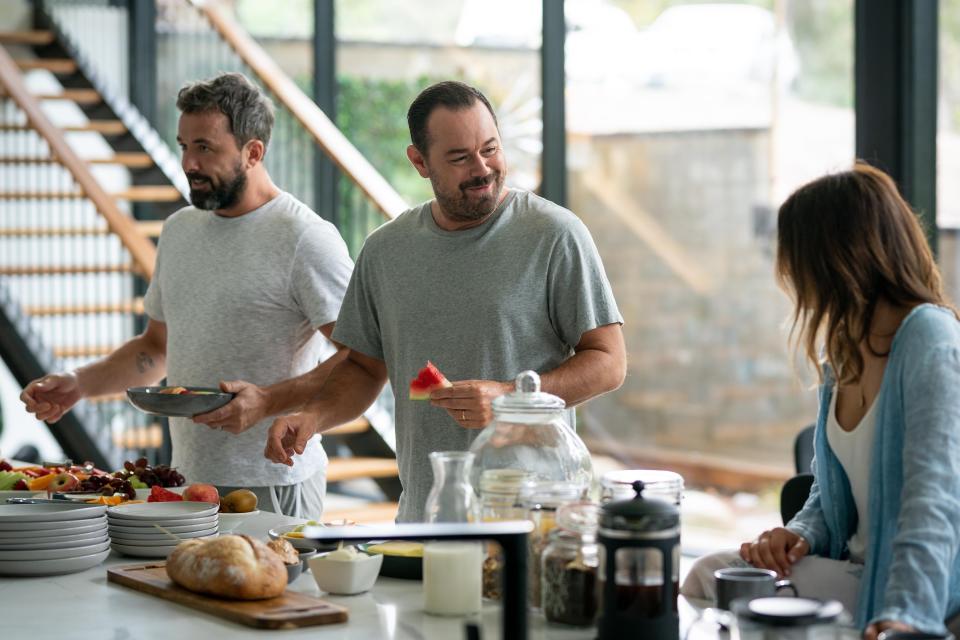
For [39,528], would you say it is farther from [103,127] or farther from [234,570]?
[103,127]

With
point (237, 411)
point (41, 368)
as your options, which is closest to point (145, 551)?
point (237, 411)

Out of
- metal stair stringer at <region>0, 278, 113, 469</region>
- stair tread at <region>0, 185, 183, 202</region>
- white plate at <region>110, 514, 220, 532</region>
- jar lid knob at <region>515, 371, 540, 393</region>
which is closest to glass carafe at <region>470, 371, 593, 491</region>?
jar lid knob at <region>515, 371, 540, 393</region>

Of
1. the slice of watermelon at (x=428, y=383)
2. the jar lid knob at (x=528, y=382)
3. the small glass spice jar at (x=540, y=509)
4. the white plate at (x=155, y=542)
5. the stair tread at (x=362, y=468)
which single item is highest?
the jar lid knob at (x=528, y=382)

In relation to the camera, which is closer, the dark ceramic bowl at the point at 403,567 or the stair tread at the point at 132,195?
the dark ceramic bowl at the point at 403,567

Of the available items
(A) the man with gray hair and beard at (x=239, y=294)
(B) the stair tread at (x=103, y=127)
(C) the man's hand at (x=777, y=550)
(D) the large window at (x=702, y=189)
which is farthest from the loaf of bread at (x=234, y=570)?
(B) the stair tread at (x=103, y=127)

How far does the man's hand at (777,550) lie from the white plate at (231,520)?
98 cm

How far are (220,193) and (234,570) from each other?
1.68 metres

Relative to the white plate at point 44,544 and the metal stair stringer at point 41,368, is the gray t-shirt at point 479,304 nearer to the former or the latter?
the white plate at point 44,544

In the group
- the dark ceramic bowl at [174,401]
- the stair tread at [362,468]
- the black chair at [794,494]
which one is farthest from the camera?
the stair tread at [362,468]

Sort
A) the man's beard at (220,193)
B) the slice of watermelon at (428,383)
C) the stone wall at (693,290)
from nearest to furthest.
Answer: the slice of watermelon at (428,383)
the man's beard at (220,193)
the stone wall at (693,290)

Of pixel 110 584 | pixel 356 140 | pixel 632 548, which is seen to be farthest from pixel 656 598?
pixel 356 140

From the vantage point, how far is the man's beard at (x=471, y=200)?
9.40 feet

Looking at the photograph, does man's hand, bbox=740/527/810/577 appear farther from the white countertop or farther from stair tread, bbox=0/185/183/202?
stair tread, bbox=0/185/183/202

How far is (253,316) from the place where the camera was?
135 inches
